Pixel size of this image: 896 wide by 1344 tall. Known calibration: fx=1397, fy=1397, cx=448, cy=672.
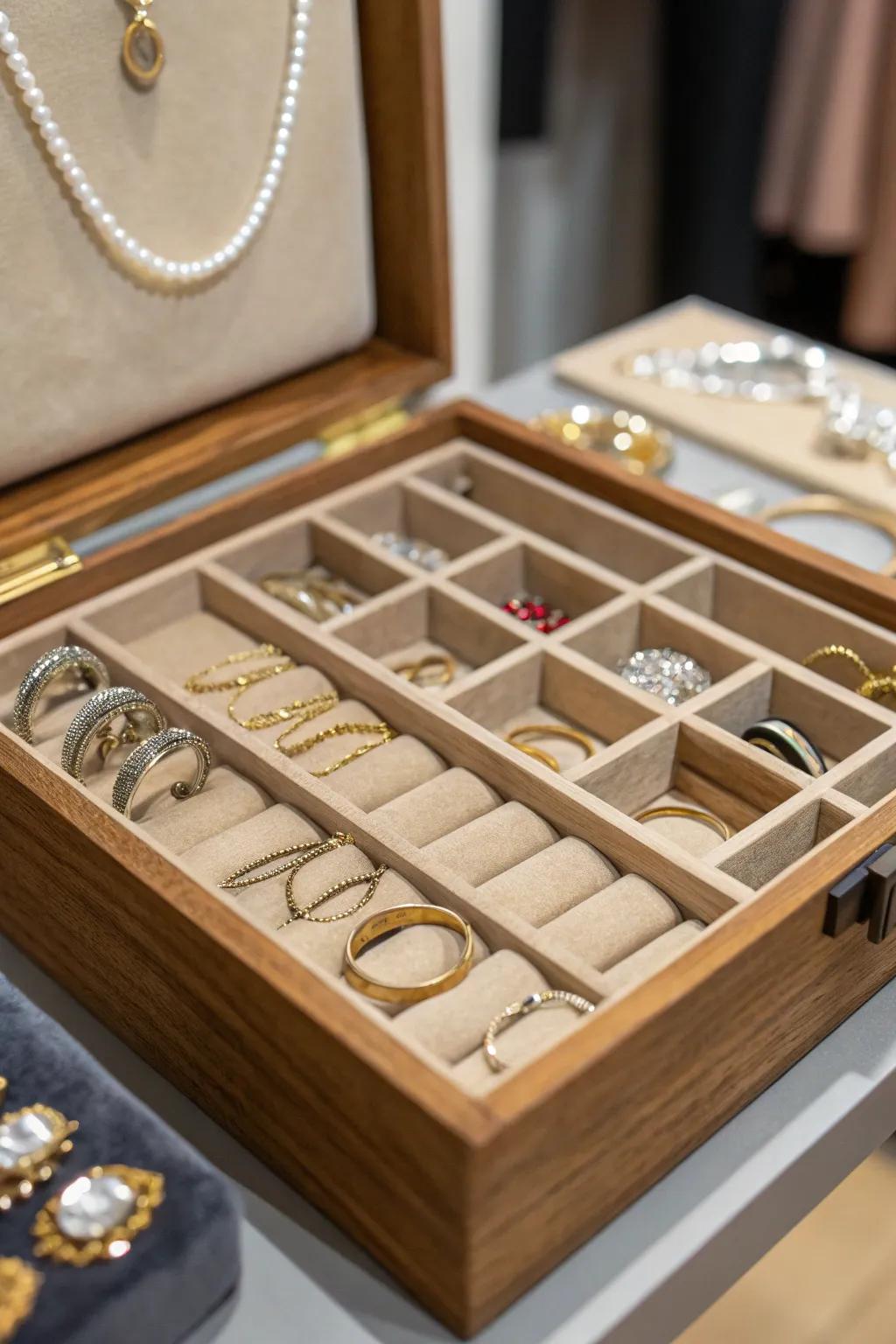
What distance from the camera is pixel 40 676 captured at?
0.94 m

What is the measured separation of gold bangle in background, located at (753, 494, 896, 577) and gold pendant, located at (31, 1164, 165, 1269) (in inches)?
31.5

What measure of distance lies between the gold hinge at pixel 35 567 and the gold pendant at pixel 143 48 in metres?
0.34

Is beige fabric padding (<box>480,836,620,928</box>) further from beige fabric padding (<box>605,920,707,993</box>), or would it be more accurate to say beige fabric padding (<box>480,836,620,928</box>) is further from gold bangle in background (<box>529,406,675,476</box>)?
gold bangle in background (<box>529,406,675,476</box>)

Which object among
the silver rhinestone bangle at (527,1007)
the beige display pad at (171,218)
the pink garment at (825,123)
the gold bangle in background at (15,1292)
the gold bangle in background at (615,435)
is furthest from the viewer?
the pink garment at (825,123)

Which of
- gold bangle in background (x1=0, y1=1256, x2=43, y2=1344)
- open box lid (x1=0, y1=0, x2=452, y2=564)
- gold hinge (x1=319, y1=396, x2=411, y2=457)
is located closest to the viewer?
gold bangle in background (x1=0, y1=1256, x2=43, y2=1344)

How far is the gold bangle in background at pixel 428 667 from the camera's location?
1095 millimetres

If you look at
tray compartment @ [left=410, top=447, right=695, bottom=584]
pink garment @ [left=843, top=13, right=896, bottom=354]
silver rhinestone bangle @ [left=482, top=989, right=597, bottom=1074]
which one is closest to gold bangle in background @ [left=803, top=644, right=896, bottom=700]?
tray compartment @ [left=410, top=447, right=695, bottom=584]

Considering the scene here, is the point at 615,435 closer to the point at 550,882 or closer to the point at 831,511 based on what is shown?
the point at 831,511

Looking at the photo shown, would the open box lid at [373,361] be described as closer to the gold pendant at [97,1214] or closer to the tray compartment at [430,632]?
the tray compartment at [430,632]

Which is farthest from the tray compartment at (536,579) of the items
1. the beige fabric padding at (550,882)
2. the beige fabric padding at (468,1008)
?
the beige fabric padding at (468,1008)

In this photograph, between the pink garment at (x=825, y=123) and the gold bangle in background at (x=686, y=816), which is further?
the pink garment at (x=825, y=123)

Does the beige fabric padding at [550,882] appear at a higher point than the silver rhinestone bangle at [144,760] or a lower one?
lower

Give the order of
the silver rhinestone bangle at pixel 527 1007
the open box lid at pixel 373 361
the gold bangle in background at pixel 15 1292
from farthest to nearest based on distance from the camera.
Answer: the open box lid at pixel 373 361 < the silver rhinestone bangle at pixel 527 1007 < the gold bangle in background at pixel 15 1292

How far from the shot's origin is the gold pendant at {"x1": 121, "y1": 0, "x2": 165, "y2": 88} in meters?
1.00
